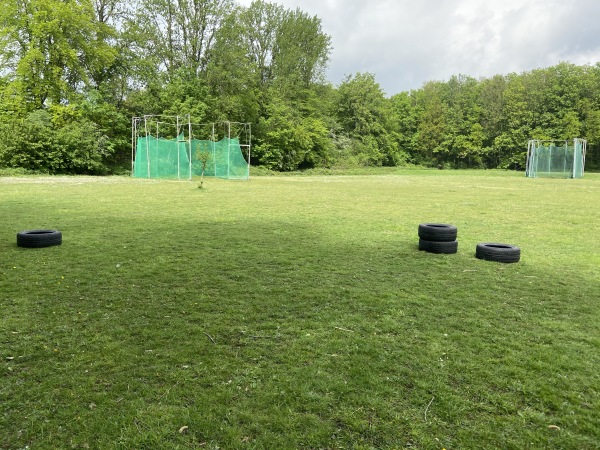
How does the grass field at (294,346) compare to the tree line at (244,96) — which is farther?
the tree line at (244,96)

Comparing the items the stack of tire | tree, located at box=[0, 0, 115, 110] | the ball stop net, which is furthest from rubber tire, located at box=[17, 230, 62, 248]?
tree, located at box=[0, 0, 115, 110]

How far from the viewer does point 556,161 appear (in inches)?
1495

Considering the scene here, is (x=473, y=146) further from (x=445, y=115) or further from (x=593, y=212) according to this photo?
(x=593, y=212)

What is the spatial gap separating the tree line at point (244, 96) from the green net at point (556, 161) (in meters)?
17.9

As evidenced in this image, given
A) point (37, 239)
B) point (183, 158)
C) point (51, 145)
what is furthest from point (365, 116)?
point (37, 239)

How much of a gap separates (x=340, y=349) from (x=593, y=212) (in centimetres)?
1219

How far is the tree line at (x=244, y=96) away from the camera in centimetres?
3086

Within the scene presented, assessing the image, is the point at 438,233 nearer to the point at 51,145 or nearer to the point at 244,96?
the point at 51,145

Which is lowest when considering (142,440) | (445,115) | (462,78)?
(142,440)

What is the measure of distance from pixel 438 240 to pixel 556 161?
3713 centimetres

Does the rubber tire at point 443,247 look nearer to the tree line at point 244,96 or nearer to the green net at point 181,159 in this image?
the green net at point 181,159

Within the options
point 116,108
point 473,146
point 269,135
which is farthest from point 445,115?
point 116,108

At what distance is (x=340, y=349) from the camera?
139 inches

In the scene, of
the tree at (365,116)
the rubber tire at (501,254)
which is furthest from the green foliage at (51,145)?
the tree at (365,116)
